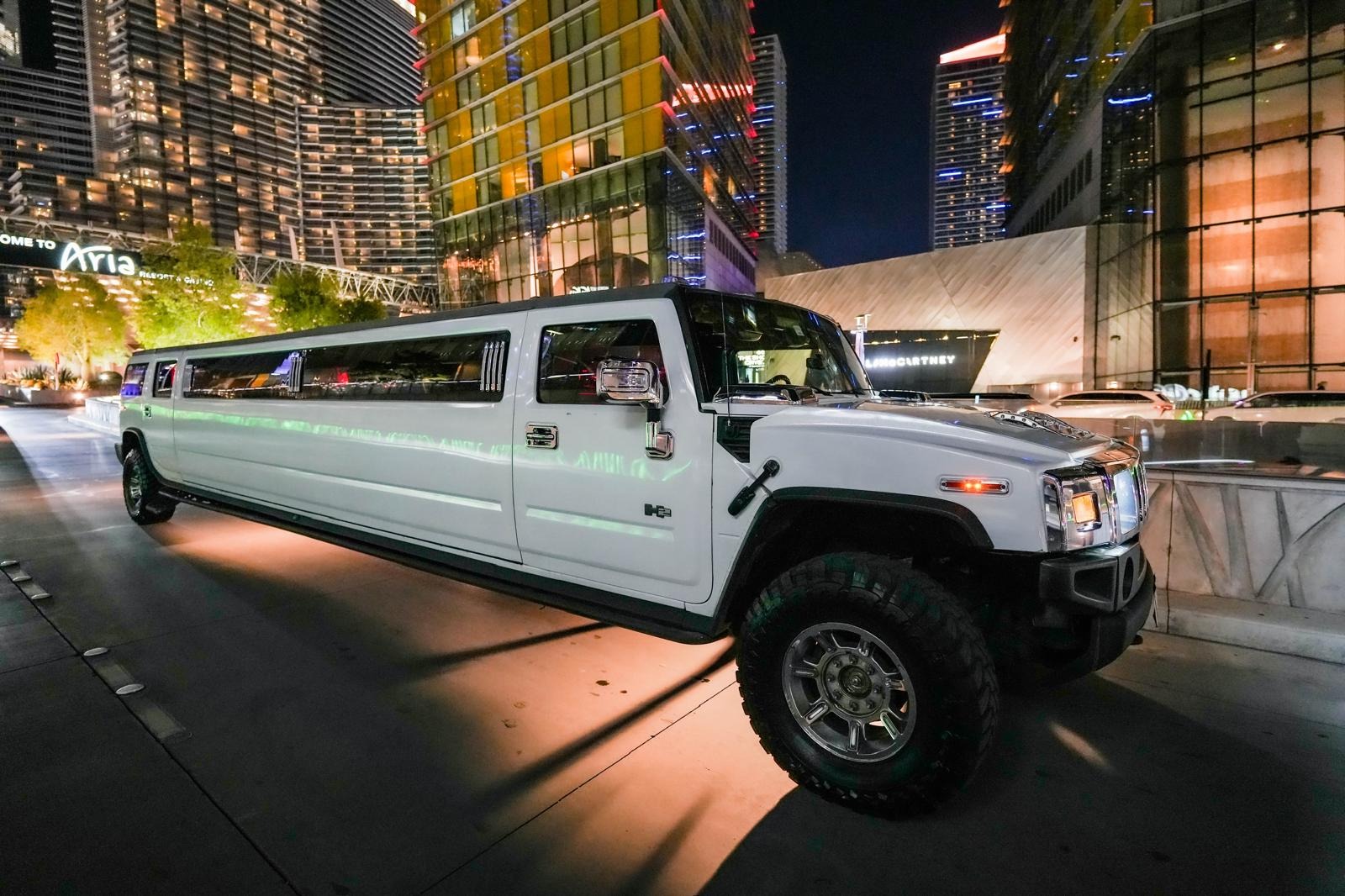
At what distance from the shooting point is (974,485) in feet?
7.59

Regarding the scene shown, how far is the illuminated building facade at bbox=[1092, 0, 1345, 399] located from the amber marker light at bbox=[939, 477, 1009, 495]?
81.0ft

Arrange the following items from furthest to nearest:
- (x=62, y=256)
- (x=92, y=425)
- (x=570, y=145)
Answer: (x=570, y=145) < (x=62, y=256) < (x=92, y=425)

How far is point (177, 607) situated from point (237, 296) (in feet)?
107

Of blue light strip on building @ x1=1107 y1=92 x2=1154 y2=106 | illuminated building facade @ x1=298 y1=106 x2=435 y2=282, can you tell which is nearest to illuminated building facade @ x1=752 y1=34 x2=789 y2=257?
illuminated building facade @ x1=298 y1=106 x2=435 y2=282

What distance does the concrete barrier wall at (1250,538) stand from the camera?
399 centimetres

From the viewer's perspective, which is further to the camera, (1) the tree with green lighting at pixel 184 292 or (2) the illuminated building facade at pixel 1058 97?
(2) the illuminated building facade at pixel 1058 97

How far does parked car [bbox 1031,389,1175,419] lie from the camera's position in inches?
549

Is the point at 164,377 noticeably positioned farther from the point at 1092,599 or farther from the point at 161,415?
the point at 1092,599

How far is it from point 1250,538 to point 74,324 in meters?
65.1

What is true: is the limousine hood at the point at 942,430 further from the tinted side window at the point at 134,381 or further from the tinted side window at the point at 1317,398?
the tinted side window at the point at 1317,398

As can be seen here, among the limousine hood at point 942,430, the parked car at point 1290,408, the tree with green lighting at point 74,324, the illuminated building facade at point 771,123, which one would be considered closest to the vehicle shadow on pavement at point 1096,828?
the limousine hood at point 942,430

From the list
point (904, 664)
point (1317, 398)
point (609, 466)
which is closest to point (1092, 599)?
point (904, 664)

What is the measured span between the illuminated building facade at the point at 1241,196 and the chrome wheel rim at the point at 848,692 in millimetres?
24779

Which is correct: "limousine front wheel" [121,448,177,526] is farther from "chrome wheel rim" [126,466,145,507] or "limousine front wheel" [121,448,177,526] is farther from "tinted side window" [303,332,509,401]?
"tinted side window" [303,332,509,401]
